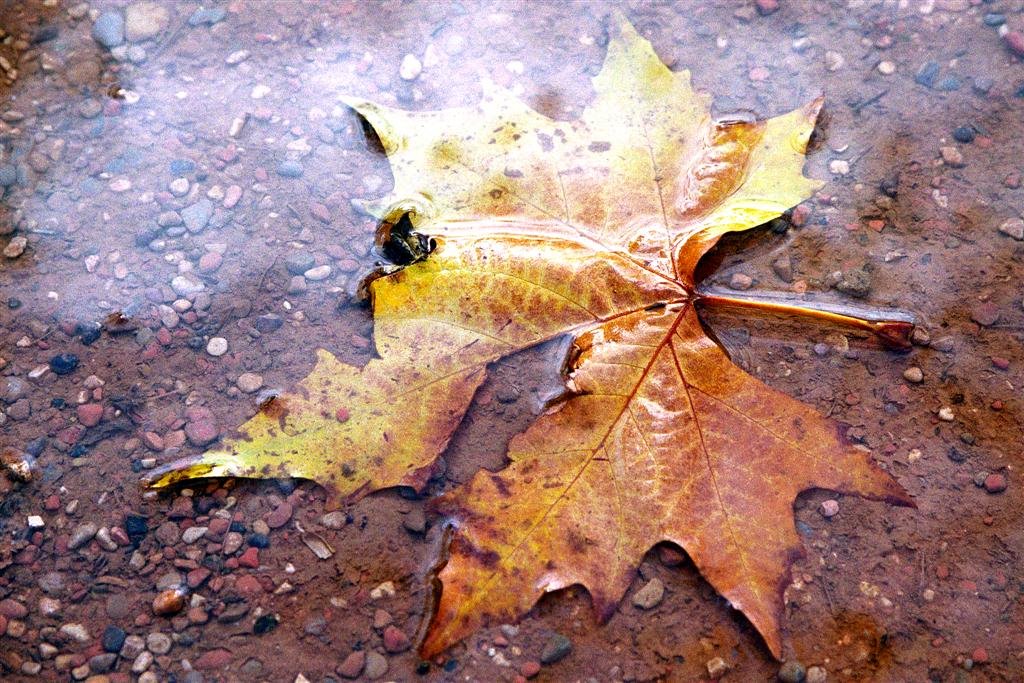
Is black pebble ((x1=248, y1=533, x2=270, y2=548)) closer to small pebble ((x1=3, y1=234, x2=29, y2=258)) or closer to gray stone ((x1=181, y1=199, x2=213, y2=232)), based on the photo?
gray stone ((x1=181, y1=199, x2=213, y2=232))

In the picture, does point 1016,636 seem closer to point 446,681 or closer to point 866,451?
point 866,451

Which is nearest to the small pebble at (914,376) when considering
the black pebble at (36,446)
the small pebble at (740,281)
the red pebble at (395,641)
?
the small pebble at (740,281)

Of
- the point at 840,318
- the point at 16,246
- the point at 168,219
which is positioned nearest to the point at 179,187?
the point at 168,219

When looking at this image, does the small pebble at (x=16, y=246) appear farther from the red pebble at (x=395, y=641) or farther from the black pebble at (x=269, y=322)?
the red pebble at (x=395, y=641)

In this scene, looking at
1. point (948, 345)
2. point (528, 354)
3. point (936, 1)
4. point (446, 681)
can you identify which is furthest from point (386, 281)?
point (936, 1)

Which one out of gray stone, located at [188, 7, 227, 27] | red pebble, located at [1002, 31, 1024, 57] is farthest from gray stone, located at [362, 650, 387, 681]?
red pebble, located at [1002, 31, 1024, 57]

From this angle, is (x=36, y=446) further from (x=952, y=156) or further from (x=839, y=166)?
(x=952, y=156)
